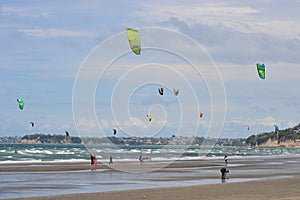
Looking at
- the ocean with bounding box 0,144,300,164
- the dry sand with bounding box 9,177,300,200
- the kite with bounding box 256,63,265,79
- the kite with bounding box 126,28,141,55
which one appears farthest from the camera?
the ocean with bounding box 0,144,300,164

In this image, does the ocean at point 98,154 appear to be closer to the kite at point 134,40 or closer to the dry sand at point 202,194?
the kite at point 134,40

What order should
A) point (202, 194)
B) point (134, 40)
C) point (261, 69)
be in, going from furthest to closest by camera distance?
point (261, 69), point (134, 40), point (202, 194)

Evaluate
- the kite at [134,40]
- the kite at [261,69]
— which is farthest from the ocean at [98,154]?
the kite at [134,40]

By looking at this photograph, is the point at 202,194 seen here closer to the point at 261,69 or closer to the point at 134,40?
the point at 134,40

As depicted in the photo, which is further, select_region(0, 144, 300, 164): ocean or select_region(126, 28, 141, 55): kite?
select_region(0, 144, 300, 164): ocean

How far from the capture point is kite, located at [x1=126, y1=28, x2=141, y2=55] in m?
28.6

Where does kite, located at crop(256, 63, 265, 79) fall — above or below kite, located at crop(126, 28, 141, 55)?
above

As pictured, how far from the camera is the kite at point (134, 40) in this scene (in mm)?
28631

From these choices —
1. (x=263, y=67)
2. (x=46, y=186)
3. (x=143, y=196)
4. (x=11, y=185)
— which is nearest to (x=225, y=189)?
(x=143, y=196)

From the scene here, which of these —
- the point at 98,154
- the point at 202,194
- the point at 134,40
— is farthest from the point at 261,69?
the point at 98,154

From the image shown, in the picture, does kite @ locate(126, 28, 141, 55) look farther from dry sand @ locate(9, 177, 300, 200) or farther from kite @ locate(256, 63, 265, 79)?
kite @ locate(256, 63, 265, 79)

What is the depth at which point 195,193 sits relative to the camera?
946 inches

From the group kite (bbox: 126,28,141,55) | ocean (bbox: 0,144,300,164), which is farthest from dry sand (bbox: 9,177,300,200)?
ocean (bbox: 0,144,300,164)

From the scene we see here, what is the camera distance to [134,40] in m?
29.3
